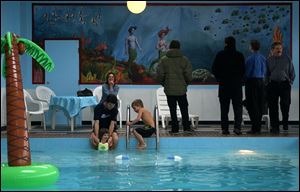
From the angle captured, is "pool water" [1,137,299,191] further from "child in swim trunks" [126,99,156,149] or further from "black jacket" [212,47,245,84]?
"black jacket" [212,47,245,84]

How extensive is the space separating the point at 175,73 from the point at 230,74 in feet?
3.37

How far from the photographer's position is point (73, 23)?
14.0 m

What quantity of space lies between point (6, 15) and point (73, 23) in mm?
2078

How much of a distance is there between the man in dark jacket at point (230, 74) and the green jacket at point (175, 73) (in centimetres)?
58

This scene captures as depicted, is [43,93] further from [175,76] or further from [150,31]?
[175,76]

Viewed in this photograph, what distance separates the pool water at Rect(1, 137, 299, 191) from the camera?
5984 mm

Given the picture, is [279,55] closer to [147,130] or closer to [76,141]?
[147,130]

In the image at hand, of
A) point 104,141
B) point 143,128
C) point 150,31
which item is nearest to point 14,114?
point 104,141

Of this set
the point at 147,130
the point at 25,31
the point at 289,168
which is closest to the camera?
the point at 289,168

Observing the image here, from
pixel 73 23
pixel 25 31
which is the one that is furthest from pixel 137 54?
pixel 25 31

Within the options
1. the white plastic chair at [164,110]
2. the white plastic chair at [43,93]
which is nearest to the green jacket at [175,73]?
the white plastic chair at [164,110]

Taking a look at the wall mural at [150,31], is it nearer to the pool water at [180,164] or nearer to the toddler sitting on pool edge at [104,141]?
the pool water at [180,164]

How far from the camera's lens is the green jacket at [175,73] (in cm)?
1003

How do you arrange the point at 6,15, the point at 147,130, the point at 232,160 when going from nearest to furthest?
1. the point at 232,160
2. the point at 147,130
3. the point at 6,15
